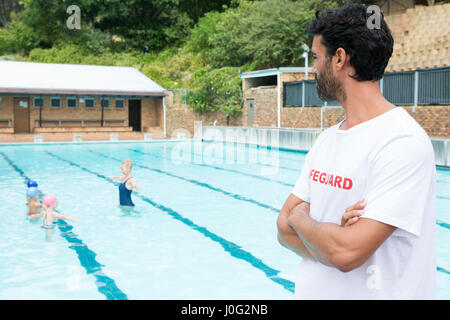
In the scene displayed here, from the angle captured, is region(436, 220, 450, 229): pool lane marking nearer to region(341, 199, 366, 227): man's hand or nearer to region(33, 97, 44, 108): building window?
region(341, 199, 366, 227): man's hand

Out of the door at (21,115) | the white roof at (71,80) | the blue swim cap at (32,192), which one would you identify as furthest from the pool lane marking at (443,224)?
the door at (21,115)

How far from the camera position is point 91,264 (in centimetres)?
574

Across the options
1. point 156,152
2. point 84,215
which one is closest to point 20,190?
point 84,215

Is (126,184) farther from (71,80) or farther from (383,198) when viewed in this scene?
(71,80)

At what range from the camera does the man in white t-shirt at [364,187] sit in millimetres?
1349

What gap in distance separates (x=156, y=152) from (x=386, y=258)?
1947cm

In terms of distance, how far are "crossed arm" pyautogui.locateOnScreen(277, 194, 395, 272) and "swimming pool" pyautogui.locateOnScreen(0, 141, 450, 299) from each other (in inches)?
128

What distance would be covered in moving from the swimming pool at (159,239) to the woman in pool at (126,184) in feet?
0.65

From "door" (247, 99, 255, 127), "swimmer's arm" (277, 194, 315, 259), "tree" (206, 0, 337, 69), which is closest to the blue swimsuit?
"swimmer's arm" (277, 194, 315, 259)

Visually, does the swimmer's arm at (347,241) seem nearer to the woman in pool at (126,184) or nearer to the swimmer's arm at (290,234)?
the swimmer's arm at (290,234)

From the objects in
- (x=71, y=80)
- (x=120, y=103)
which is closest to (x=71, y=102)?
(x=71, y=80)

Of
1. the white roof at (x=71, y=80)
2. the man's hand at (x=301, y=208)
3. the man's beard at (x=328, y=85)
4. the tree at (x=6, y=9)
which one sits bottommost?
the man's hand at (x=301, y=208)

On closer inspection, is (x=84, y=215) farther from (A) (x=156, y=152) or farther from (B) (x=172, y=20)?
(B) (x=172, y=20)

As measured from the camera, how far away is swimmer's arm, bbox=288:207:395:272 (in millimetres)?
1362
